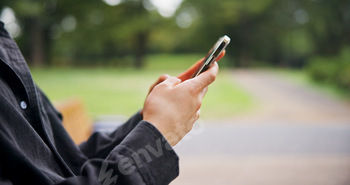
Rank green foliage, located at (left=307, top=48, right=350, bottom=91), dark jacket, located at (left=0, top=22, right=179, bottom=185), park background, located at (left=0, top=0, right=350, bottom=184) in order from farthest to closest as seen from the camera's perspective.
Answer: green foliage, located at (left=307, top=48, right=350, bottom=91) → park background, located at (left=0, top=0, right=350, bottom=184) → dark jacket, located at (left=0, top=22, right=179, bottom=185)

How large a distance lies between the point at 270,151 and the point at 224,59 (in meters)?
29.2

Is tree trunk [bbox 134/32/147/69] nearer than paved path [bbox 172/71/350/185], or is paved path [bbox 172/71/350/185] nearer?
paved path [bbox 172/71/350/185]

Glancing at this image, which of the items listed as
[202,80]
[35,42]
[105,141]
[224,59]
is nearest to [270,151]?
[105,141]

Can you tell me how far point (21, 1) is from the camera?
779 inches

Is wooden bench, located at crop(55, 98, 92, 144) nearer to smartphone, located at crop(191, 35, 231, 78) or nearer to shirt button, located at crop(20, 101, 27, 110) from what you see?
shirt button, located at crop(20, 101, 27, 110)

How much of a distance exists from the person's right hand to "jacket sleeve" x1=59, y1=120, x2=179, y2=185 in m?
0.03

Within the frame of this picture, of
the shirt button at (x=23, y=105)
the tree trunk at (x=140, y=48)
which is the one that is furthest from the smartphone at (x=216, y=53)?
the tree trunk at (x=140, y=48)

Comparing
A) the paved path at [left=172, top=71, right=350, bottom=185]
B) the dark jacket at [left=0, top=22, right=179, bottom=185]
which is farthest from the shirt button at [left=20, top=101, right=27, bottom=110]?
the paved path at [left=172, top=71, right=350, bottom=185]

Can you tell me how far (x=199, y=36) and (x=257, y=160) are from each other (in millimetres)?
31237

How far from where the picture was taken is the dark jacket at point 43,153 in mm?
776

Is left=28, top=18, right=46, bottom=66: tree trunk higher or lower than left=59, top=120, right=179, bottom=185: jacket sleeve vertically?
higher

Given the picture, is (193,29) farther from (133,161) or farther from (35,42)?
(133,161)

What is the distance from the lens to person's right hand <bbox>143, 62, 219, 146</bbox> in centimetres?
86

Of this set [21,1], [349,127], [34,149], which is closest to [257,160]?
[349,127]
